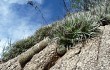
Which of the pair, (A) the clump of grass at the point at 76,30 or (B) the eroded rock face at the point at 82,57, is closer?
(B) the eroded rock face at the point at 82,57

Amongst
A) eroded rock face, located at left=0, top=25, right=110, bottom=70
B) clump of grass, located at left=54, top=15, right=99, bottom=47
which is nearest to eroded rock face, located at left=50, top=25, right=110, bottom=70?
eroded rock face, located at left=0, top=25, right=110, bottom=70

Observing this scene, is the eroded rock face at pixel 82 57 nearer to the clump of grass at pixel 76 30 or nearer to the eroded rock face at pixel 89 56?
the eroded rock face at pixel 89 56

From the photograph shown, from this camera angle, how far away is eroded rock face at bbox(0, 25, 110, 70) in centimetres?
948

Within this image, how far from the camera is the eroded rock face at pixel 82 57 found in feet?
31.1

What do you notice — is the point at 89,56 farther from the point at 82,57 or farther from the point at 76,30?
the point at 76,30

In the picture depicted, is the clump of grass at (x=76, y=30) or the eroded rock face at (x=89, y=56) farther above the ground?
the clump of grass at (x=76, y=30)

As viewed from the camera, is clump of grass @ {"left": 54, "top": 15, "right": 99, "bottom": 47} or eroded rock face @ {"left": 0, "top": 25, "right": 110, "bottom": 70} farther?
clump of grass @ {"left": 54, "top": 15, "right": 99, "bottom": 47}

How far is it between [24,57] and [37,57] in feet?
2.52

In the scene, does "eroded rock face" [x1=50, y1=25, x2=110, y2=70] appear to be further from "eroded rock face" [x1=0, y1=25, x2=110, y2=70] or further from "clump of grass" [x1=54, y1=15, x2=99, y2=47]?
"clump of grass" [x1=54, y1=15, x2=99, y2=47]

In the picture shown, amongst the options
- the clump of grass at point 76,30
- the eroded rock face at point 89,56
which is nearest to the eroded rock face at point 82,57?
the eroded rock face at point 89,56

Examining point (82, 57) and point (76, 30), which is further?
point (76, 30)

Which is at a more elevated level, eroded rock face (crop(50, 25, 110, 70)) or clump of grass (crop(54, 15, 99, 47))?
clump of grass (crop(54, 15, 99, 47))

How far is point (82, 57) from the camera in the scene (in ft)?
32.4

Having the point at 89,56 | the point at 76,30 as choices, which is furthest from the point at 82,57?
the point at 76,30
